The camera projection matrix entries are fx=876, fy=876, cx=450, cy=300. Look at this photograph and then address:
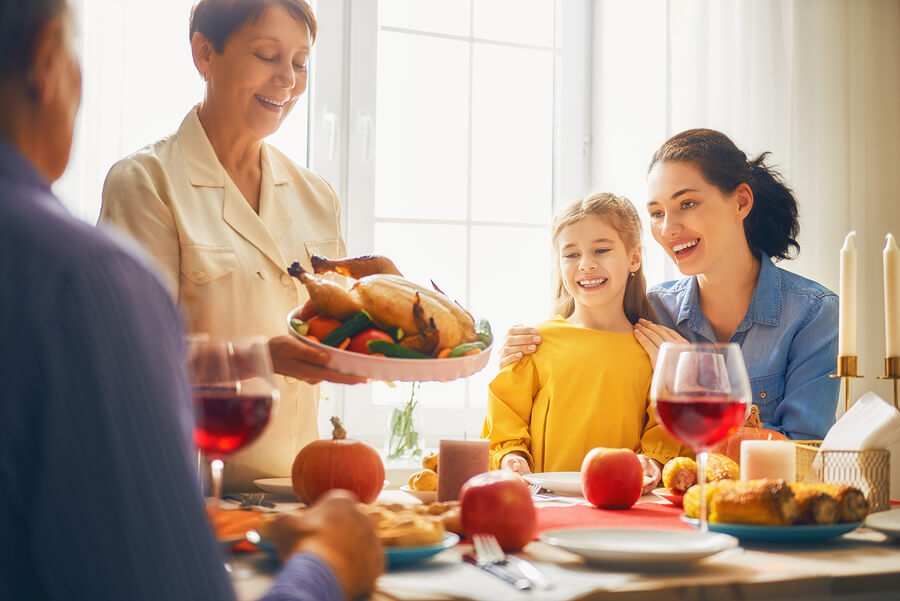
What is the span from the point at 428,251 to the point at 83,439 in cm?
277

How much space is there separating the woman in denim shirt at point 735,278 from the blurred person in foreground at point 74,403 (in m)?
1.70

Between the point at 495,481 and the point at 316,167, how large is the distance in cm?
223

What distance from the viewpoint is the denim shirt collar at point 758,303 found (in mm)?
2164

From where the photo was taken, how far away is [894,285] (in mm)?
1492

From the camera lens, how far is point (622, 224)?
241 centimetres

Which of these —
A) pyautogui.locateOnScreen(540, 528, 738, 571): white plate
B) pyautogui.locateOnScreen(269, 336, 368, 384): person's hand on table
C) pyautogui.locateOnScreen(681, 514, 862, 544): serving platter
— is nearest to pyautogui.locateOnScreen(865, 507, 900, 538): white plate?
pyautogui.locateOnScreen(681, 514, 862, 544): serving platter

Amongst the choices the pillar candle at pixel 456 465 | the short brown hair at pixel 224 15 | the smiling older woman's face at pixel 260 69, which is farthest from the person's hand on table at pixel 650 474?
the short brown hair at pixel 224 15

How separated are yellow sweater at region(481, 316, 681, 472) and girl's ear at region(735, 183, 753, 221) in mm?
451

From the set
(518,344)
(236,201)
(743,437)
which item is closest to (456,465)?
(743,437)

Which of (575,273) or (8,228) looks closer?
(8,228)

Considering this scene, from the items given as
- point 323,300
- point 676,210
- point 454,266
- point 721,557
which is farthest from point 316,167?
point 721,557

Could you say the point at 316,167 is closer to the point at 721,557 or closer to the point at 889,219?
the point at 889,219

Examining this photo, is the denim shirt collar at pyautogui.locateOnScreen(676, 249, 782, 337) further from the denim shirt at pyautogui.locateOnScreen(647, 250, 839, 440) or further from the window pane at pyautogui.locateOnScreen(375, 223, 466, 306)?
the window pane at pyautogui.locateOnScreen(375, 223, 466, 306)

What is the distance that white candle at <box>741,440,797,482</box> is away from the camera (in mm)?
1343
